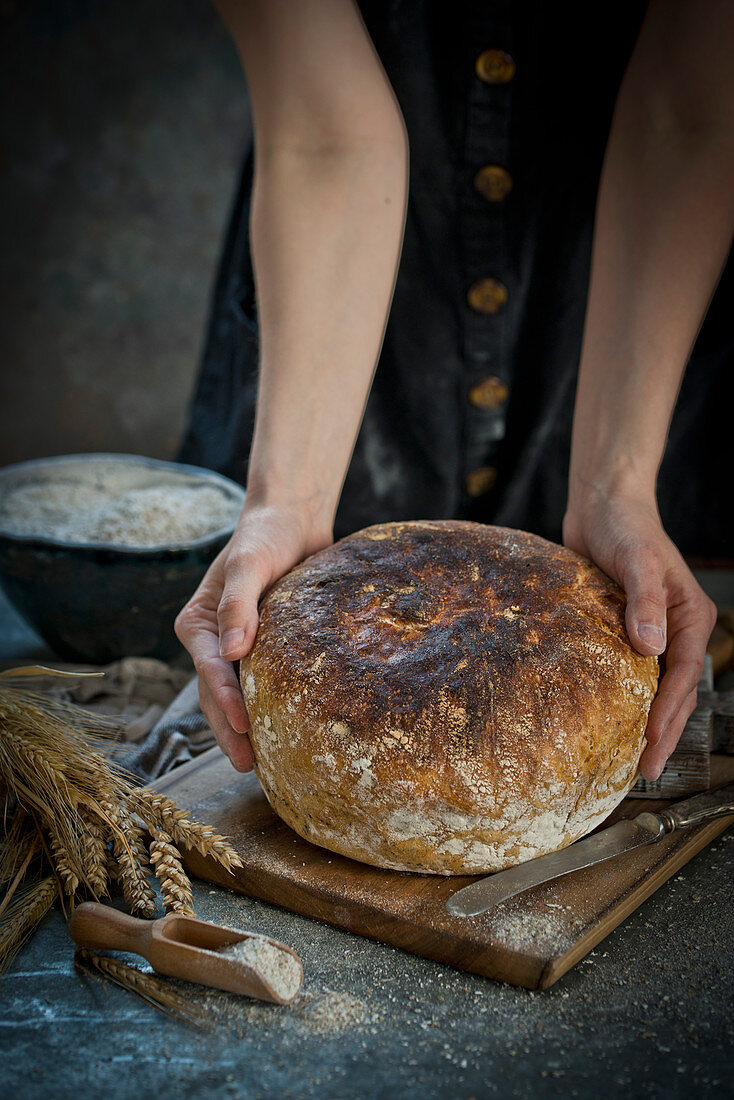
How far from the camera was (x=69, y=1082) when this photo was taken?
94 centimetres

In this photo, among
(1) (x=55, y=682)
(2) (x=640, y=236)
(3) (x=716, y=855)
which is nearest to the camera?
(3) (x=716, y=855)

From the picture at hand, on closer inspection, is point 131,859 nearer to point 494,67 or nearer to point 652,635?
point 652,635

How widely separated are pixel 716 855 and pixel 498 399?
125cm

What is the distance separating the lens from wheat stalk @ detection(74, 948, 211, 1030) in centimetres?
103

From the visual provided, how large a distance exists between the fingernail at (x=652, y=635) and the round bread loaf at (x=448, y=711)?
29 millimetres

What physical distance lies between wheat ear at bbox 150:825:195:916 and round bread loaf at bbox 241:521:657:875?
0.17 meters

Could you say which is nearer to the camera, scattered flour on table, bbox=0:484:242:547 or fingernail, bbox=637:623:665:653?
fingernail, bbox=637:623:665:653

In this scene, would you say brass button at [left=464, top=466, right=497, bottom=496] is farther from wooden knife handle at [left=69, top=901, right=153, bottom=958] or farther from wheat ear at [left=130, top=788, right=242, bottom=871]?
wooden knife handle at [left=69, top=901, right=153, bottom=958]

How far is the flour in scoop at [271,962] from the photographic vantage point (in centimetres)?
103

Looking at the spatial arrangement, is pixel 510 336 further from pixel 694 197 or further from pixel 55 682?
pixel 55 682

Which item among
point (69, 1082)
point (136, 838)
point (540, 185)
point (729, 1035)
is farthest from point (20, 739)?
point (540, 185)

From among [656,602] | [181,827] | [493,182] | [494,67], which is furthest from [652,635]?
[494,67]

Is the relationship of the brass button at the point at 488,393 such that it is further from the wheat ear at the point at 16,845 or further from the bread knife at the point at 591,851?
the wheat ear at the point at 16,845

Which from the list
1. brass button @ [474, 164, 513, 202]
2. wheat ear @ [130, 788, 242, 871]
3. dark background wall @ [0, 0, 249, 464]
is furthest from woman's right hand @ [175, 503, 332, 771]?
dark background wall @ [0, 0, 249, 464]
